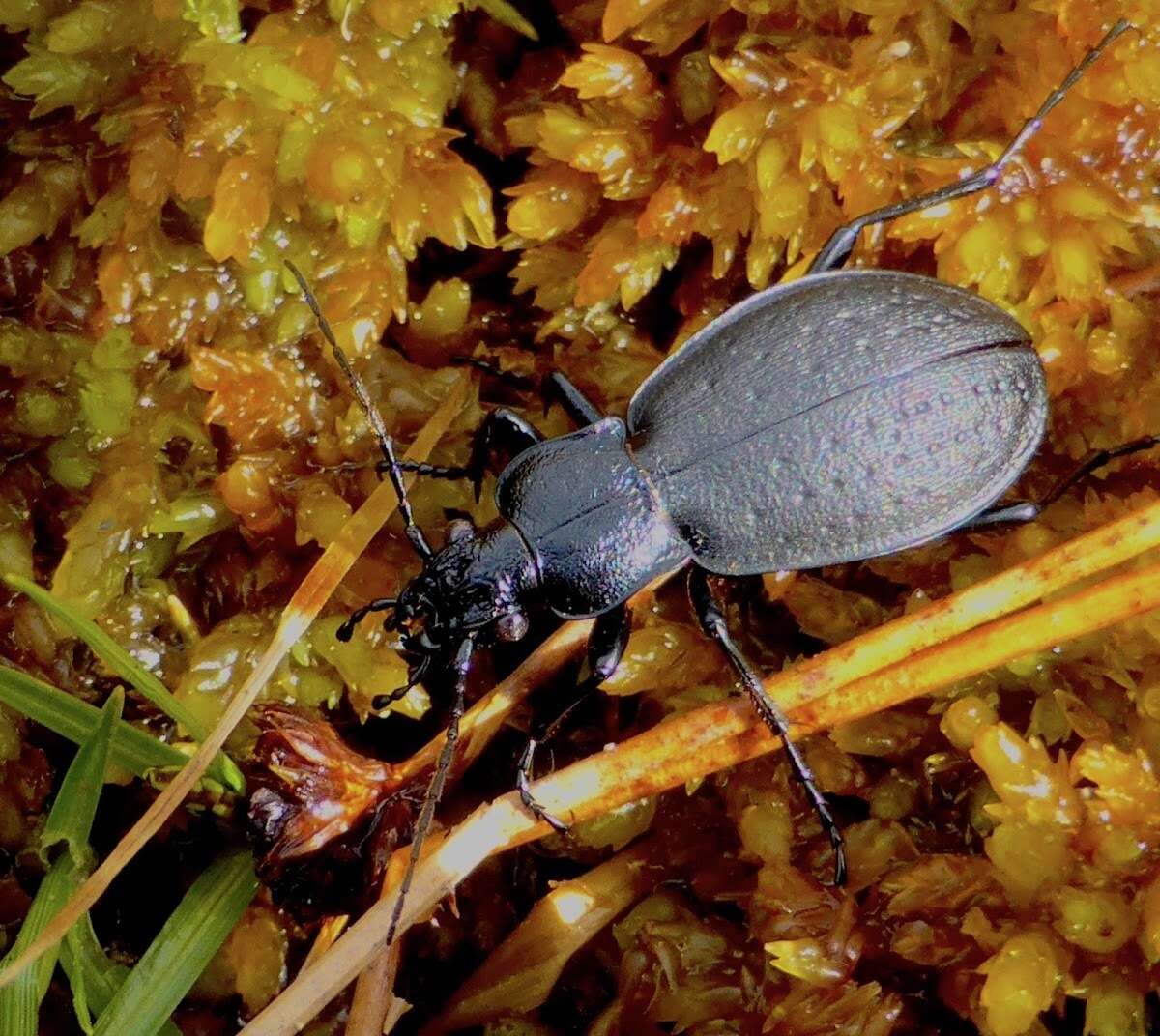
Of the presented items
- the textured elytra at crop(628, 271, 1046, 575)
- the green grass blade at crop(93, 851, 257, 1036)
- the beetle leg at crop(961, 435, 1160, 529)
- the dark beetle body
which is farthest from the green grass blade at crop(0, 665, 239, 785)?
the beetle leg at crop(961, 435, 1160, 529)

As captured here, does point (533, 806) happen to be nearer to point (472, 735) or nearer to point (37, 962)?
point (472, 735)

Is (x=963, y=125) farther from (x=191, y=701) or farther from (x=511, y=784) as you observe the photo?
(x=191, y=701)

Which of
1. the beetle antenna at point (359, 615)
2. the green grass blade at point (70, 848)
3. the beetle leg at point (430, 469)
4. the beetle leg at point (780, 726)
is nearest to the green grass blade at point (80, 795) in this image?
the green grass blade at point (70, 848)

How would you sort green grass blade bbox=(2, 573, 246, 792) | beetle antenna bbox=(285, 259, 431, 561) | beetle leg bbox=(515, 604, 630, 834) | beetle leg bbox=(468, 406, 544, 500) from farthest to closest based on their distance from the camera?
beetle leg bbox=(468, 406, 544, 500)
beetle antenna bbox=(285, 259, 431, 561)
beetle leg bbox=(515, 604, 630, 834)
green grass blade bbox=(2, 573, 246, 792)

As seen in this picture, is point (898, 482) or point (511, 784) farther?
point (511, 784)

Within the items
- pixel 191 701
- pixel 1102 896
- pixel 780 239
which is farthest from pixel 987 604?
pixel 191 701

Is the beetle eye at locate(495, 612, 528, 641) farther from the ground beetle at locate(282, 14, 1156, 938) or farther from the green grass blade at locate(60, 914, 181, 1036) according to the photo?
the green grass blade at locate(60, 914, 181, 1036)

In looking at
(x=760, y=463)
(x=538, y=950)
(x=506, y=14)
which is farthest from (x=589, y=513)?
(x=506, y=14)
